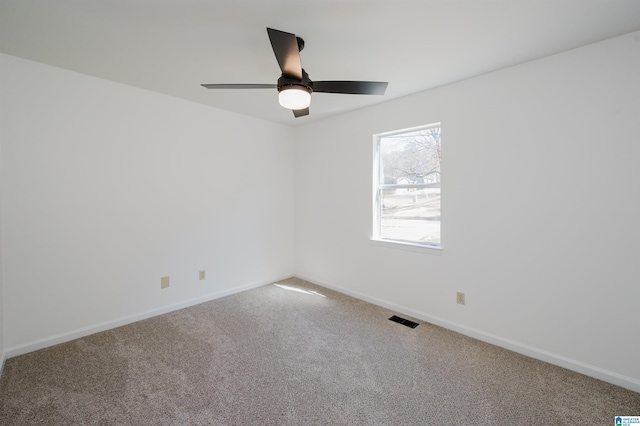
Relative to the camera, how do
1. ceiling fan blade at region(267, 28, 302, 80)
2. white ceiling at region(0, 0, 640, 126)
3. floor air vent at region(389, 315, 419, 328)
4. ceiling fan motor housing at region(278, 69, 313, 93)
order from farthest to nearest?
floor air vent at region(389, 315, 419, 328) → ceiling fan motor housing at region(278, 69, 313, 93) → white ceiling at region(0, 0, 640, 126) → ceiling fan blade at region(267, 28, 302, 80)

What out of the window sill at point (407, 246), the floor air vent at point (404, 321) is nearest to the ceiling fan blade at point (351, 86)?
the window sill at point (407, 246)

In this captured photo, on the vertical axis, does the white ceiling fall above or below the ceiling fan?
above

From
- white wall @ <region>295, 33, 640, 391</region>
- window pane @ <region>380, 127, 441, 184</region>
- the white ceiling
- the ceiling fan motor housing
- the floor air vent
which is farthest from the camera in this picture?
window pane @ <region>380, 127, 441, 184</region>

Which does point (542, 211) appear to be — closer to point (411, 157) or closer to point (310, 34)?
point (411, 157)

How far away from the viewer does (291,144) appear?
174 inches

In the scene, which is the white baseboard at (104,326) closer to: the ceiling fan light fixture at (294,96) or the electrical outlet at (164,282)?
the electrical outlet at (164,282)

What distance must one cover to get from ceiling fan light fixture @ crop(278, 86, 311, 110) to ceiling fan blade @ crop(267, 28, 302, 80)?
72mm

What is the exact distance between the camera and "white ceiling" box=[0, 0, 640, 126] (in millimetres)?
1643

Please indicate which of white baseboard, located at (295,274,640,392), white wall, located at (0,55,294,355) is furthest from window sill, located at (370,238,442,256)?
white wall, located at (0,55,294,355)

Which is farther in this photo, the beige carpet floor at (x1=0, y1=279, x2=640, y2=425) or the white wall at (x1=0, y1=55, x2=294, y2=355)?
the white wall at (x1=0, y1=55, x2=294, y2=355)

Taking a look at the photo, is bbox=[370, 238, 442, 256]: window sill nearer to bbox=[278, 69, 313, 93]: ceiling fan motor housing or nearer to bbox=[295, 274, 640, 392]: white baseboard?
bbox=[295, 274, 640, 392]: white baseboard

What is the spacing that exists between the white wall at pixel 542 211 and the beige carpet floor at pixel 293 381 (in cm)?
29

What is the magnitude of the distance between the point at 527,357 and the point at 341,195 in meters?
2.47

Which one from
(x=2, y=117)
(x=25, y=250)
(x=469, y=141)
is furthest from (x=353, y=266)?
(x=2, y=117)
